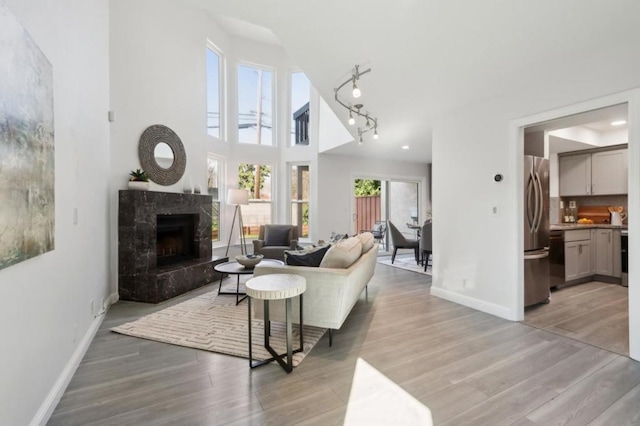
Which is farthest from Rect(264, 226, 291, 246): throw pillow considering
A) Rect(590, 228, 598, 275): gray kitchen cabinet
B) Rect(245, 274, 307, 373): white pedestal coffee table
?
Rect(590, 228, 598, 275): gray kitchen cabinet

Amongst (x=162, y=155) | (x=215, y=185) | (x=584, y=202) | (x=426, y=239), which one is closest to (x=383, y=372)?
(x=426, y=239)

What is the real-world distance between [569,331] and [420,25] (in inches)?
126

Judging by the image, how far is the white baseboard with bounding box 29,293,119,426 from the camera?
5.31ft

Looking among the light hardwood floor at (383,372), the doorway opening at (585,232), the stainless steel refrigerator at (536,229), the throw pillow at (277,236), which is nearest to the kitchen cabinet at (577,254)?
the doorway opening at (585,232)

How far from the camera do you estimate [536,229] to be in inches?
140

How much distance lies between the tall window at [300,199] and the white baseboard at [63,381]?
15.1 ft

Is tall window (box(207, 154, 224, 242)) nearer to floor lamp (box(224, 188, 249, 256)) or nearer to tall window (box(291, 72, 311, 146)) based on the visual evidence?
floor lamp (box(224, 188, 249, 256))

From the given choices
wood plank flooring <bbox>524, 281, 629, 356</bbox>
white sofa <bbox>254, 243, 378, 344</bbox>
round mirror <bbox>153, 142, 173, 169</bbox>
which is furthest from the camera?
round mirror <bbox>153, 142, 173, 169</bbox>

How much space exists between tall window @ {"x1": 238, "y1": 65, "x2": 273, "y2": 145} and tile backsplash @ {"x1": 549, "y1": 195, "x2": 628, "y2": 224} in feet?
19.6

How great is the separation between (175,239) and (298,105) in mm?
4279

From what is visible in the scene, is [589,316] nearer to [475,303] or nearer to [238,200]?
[475,303]

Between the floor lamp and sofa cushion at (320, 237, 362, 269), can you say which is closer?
sofa cushion at (320, 237, 362, 269)

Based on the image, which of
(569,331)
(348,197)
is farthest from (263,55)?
(569,331)

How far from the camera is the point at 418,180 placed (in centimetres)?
813
